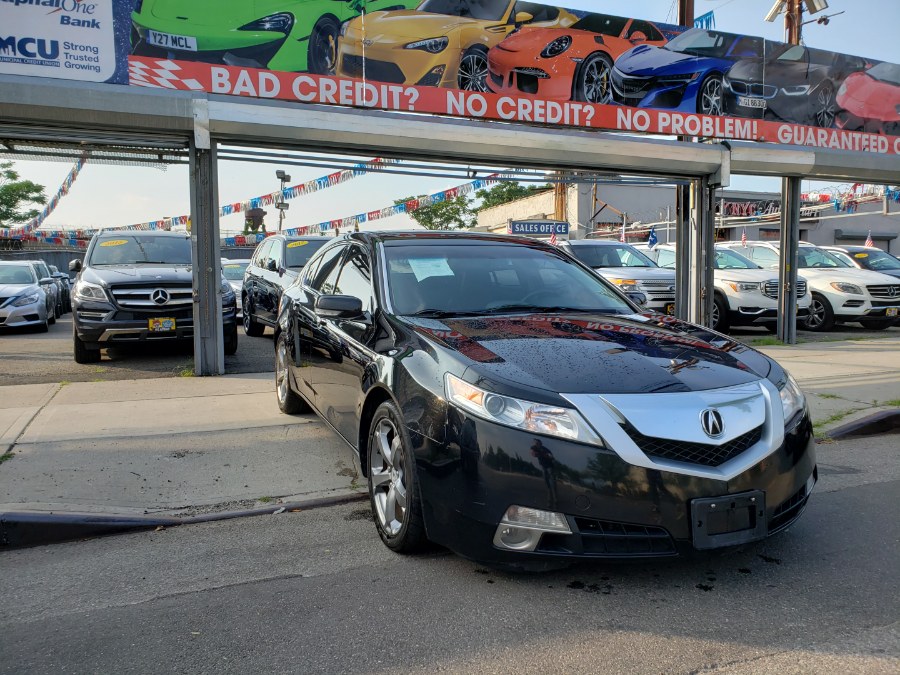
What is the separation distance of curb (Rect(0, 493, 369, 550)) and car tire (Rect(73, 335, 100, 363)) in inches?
233

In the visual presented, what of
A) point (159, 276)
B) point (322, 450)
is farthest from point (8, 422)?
point (159, 276)

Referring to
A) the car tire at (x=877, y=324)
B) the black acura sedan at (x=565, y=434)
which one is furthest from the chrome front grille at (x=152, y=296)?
the car tire at (x=877, y=324)

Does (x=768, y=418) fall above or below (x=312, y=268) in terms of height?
below

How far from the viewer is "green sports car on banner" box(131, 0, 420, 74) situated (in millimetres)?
7758

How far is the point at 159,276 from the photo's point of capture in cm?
905

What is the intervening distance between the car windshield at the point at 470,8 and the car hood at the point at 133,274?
4.61 metres

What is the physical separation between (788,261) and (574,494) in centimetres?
1028

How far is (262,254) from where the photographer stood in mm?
12148

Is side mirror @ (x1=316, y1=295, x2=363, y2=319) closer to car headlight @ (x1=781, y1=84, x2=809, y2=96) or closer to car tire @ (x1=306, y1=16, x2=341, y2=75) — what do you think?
car tire @ (x1=306, y1=16, x2=341, y2=75)

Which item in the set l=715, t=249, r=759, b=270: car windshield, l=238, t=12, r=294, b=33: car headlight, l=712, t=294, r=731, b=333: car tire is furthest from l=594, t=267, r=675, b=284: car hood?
l=238, t=12, r=294, b=33: car headlight

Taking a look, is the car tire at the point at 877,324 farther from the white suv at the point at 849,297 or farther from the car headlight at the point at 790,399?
the car headlight at the point at 790,399

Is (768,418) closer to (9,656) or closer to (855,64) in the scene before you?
(9,656)

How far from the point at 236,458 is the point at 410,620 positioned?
262cm

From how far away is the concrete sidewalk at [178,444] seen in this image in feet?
14.1
